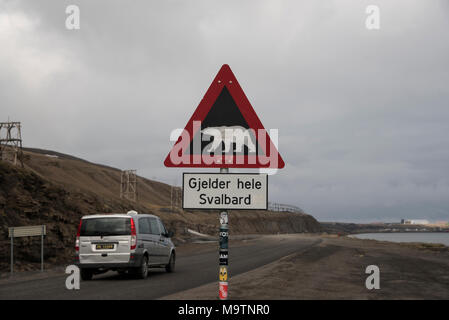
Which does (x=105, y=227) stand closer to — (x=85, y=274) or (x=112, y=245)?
(x=112, y=245)

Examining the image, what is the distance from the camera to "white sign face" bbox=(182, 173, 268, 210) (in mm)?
6508

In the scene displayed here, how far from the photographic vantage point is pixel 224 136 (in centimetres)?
615

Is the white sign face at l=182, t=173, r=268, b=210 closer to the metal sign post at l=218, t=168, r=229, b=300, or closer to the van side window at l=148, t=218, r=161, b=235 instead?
the metal sign post at l=218, t=168, r=229, b=300

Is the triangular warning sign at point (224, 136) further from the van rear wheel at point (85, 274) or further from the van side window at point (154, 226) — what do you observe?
the van side window at point (154, 226)

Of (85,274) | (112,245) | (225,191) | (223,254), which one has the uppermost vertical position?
(225,191)

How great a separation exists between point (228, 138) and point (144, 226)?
11.2m

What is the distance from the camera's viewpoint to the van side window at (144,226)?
1644 centimetres

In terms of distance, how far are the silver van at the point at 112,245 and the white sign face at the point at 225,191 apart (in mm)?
9528

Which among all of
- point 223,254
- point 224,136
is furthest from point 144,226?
point 224,136

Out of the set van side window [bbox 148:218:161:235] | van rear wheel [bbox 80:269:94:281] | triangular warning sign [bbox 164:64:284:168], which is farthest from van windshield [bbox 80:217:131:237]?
triangular warning sign [bbox 164:64:284:168]

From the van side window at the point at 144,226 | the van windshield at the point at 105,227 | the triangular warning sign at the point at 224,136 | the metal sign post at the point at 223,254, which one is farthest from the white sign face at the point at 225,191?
the van side window at the point at 144,226
